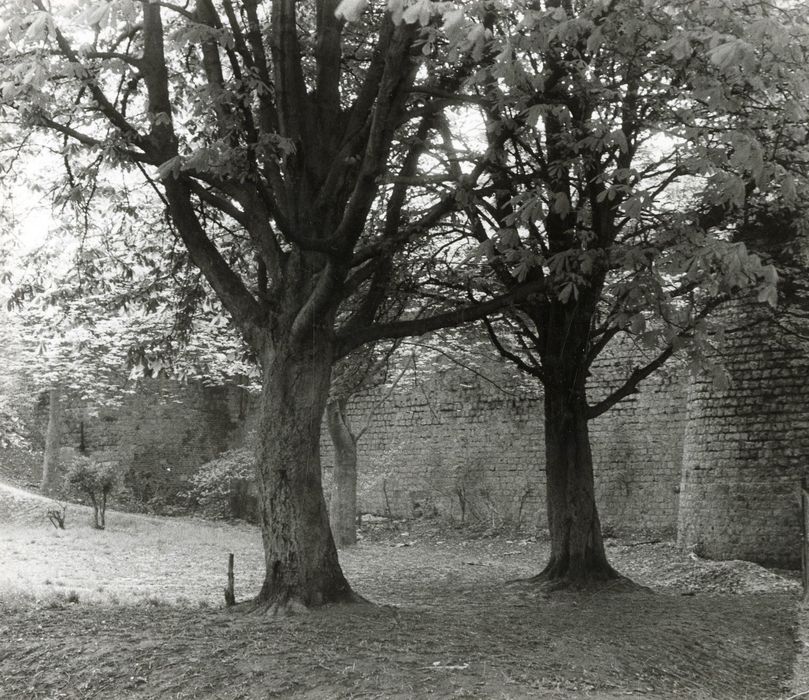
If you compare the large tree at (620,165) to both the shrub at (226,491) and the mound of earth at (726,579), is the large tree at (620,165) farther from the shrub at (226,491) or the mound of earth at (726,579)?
the shrub at (226,491)

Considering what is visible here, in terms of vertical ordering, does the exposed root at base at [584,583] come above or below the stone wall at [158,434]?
below

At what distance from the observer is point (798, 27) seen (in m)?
6.49

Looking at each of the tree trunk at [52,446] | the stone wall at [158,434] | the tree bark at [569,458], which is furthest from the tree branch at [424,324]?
the stone wall at [158,434]

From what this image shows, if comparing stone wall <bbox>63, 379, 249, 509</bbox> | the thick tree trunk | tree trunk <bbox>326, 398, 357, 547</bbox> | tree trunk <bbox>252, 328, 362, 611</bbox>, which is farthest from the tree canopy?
stone wall <bbox>63, 379, 249, 509</bbox>

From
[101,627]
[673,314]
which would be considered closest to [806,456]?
[673,314]

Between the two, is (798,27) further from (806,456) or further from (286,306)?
(806,456)

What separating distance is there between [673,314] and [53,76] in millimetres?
4893

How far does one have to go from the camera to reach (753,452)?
12859 mm

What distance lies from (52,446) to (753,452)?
48.6 feet

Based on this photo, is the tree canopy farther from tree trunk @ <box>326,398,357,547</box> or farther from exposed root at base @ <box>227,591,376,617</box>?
tree trunk @ <box>326,398,357,547</box>

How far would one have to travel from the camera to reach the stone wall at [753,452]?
491 inches

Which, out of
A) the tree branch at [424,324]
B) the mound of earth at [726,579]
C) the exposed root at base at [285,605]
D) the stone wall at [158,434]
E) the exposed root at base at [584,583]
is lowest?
the mound of earth at [726,579]

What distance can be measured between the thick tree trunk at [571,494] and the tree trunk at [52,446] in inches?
529

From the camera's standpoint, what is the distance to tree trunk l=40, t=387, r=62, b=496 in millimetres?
19797
